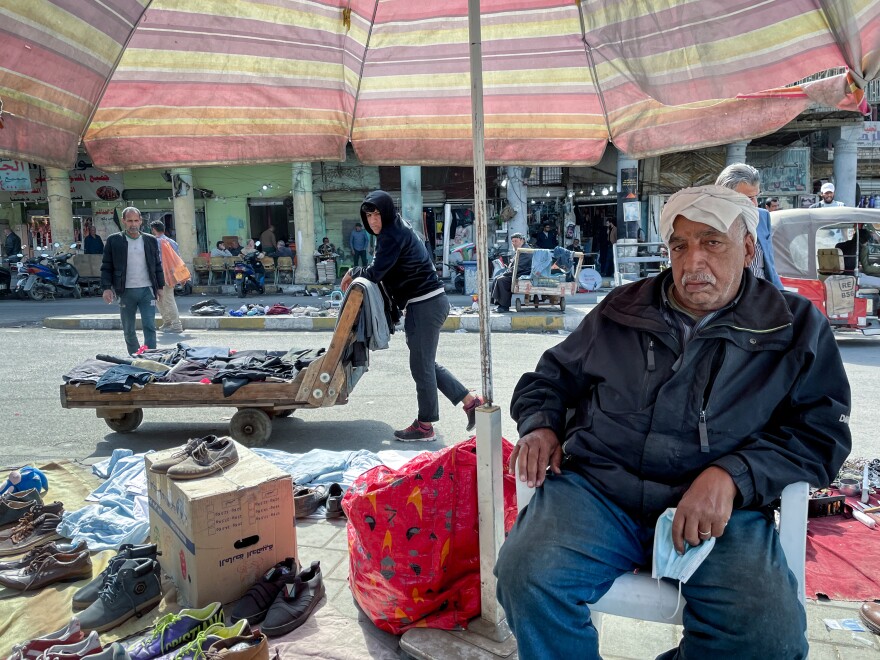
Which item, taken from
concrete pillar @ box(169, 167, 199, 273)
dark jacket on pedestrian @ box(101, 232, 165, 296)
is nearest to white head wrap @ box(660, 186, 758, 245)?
dark jacket on pedestrian @ box(101, 232, 165, 296)

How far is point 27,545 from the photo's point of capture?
11.0 feet

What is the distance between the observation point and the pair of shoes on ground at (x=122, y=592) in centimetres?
258

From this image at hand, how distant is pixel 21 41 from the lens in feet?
7.68

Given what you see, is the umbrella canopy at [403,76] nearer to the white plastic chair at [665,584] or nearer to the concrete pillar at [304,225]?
the white plastic chair at [665,584]

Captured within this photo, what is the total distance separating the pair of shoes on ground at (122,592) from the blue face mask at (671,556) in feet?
6.80

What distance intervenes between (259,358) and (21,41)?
358 centimetres

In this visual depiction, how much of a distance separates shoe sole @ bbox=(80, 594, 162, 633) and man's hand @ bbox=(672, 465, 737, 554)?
2170mm

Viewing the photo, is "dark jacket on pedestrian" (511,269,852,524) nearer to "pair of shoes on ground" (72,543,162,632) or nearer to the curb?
"pair of shoes on ground" (72,543,162,632)

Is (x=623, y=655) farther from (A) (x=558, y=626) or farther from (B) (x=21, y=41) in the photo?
(B) (x=21, y=41)

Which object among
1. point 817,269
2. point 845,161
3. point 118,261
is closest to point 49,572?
point 118,261

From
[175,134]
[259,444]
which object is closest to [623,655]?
[175,134]

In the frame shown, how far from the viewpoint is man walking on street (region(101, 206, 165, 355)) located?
7.84 meters

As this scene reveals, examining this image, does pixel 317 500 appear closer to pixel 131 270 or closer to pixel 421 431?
pixel 421 431

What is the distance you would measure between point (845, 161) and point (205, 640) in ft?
82.2
